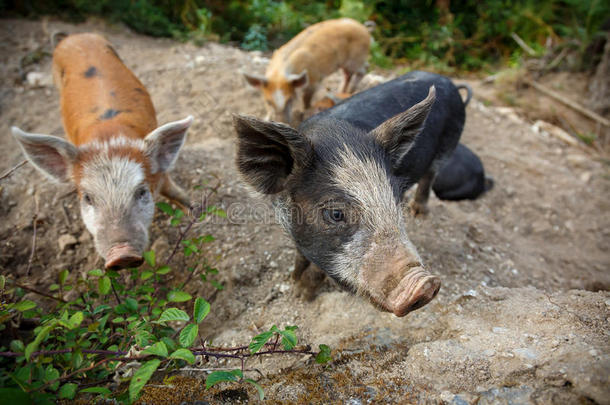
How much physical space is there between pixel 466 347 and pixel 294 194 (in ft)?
4.16

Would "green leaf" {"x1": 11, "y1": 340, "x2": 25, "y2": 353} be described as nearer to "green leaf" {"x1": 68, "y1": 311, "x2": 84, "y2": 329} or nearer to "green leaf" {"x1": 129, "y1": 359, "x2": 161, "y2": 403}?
"green leaf" {"x1": 68, "y1": 311, "x2": 84, "y2": 329}

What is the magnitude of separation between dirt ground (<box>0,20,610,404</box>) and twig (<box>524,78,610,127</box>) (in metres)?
1.15

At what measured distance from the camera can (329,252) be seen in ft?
6.77

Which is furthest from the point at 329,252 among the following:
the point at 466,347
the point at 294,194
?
the point at 466,347

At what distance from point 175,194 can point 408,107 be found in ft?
7.61

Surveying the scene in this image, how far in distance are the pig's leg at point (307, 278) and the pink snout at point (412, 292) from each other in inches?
38.5

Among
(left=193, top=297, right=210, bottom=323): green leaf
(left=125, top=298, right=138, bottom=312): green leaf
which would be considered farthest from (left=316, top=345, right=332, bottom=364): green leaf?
(left=125, top=298, right=138, bottom=312): green leaf

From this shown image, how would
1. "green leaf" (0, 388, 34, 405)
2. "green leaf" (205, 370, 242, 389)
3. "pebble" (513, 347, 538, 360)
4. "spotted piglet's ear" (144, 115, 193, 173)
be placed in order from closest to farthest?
"green leaf" (0, 388, 34, 405) < "green leaf" (205, 370, 242, 389) < "pebble" (513, 347, 538, 360) < "spotted piglet's ear" (144, 115, 193, 173)

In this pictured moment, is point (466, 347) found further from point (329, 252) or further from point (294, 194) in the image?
point (294, 194)

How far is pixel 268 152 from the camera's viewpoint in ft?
6.87

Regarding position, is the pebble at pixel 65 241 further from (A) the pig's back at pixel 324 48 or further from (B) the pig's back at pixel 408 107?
(A) the pig's back at pixel 324 48

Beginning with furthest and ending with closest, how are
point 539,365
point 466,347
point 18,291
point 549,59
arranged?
point 549,59, point 18,291, point 466,347, point 539,365

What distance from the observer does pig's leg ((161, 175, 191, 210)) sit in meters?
3.43

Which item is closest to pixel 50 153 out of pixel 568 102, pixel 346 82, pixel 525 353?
pixel 525 353
